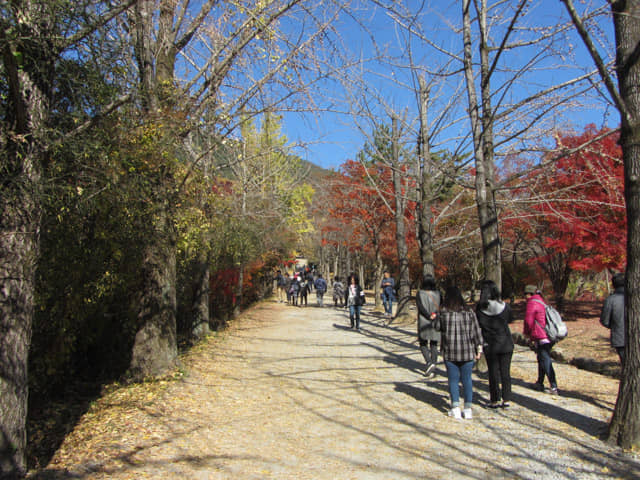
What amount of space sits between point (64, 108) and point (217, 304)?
14.0 m

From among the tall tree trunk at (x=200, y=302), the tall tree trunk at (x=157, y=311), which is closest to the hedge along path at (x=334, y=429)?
the tall tree trunk at (x=157, y=311)

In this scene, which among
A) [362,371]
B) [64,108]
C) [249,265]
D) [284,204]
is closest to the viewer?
[64,108]

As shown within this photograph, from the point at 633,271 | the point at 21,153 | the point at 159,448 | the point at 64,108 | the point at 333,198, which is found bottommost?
the point at 159,448

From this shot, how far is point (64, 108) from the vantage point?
5.11 m

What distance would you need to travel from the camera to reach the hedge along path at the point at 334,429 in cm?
430

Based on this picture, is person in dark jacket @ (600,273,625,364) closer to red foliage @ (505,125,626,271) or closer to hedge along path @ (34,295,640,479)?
hedge along path @ (34,295,640,479)

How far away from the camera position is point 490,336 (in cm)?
624

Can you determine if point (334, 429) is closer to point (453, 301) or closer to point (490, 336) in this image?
point (453, 301)

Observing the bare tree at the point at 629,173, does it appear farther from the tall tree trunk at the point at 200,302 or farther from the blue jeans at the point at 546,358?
the tall tree trunk at the point at 200,302

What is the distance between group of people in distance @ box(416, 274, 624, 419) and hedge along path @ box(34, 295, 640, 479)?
0.33 metres

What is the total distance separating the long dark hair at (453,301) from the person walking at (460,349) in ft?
0.15

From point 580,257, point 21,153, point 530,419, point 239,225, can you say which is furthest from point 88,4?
point 580,257

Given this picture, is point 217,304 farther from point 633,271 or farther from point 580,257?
point 633,271

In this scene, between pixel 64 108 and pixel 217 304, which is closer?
pixel 64 108
